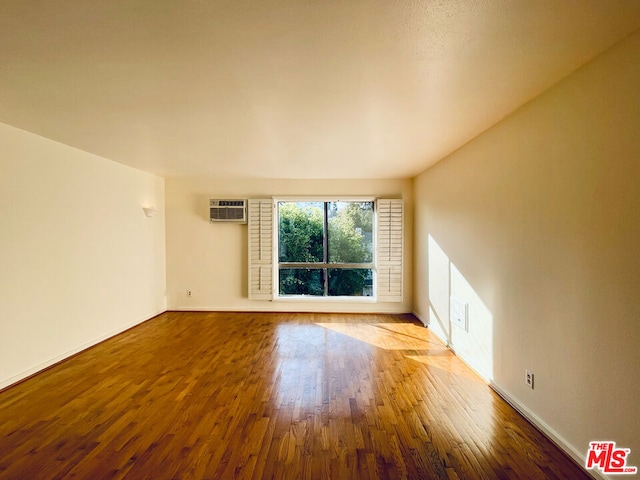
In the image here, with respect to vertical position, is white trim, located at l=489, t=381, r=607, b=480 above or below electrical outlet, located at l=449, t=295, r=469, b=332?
below

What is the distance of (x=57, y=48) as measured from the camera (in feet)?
5.32

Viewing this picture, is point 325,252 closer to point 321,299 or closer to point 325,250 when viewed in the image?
point 325,250

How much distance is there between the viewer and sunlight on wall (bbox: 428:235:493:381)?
2.95 m

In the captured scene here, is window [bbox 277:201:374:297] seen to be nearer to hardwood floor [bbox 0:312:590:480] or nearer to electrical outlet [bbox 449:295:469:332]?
hardwood floor [bbox 0:312:590:480]

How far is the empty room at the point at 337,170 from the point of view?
5.03 feet

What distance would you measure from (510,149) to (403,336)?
268 centimetres

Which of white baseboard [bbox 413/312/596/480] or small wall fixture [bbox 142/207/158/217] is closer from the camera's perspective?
white baseboard [bbox 413/312/596/480]

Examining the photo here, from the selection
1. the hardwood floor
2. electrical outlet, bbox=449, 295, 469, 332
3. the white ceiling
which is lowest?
the hardwood floor

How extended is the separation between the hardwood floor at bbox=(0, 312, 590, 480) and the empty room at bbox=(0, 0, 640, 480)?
0.02 metres

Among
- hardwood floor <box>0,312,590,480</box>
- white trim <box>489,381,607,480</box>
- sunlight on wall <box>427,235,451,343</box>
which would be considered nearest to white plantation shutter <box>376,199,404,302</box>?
sunlight on wall <box>427,235,451,343</box>

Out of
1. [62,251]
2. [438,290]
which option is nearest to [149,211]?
[62,251]

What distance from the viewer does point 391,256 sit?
530 centimetres

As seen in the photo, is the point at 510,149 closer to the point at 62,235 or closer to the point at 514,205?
the point at 514,205

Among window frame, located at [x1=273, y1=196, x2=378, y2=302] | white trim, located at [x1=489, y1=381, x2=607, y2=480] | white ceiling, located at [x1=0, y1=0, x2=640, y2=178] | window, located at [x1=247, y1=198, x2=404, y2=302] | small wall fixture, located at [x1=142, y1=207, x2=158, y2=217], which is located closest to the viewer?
white ceiling, located at [x1=0, y1=0, x2=640, y2=178]
